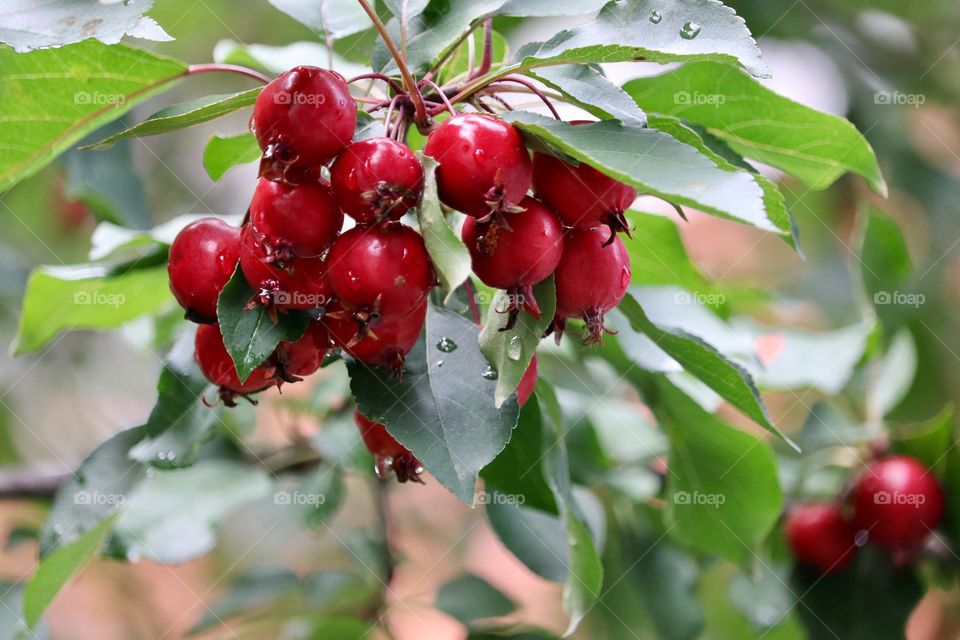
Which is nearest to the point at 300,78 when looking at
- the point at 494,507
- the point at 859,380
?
the point at 494,507

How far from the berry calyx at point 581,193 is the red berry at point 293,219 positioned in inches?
5.7

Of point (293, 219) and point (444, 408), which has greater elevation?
point (293, 219)

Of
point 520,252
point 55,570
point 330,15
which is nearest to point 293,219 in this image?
point 520,252

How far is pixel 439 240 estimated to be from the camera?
575 mm

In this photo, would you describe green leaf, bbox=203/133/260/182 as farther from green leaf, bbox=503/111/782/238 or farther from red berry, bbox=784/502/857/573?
red berry, bbox=784/502/857/573

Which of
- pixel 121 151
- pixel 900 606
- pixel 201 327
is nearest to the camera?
pixel 201 327

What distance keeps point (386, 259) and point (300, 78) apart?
0.13 meters

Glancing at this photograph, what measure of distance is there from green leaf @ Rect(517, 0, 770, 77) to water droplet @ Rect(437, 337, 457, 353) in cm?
22

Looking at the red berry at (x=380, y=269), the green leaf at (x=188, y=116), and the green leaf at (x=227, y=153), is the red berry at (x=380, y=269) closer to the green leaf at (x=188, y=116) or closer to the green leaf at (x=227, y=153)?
the green leaf at (x=188, y=116)

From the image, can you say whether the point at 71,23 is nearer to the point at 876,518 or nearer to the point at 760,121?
the point at 760,121

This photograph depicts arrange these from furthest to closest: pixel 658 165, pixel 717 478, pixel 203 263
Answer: pixel 717 478 < pixel 203 263 < pixel 658 165

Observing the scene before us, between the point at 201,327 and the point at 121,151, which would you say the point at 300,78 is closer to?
the point at 201,327

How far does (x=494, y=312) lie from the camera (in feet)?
2.08

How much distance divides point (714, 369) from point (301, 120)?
36cm
